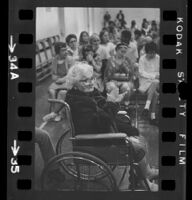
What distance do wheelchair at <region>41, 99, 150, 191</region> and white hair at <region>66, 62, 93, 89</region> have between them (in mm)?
78

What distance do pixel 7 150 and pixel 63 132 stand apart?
182mm

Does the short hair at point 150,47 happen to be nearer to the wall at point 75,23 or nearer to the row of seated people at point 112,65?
the row of seated people at point 112,65

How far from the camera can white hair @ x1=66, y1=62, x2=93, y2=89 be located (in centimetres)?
1220

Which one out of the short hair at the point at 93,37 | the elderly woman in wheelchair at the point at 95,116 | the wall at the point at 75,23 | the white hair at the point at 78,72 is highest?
the wall at the point at 75,23

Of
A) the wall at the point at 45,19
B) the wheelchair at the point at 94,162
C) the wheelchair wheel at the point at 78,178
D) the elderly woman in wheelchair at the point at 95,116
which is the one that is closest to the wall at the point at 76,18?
the wall at the point at 45,19

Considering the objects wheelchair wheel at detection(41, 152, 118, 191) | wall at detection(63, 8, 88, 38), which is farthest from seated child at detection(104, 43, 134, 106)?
wheelchair wheel at detection(41, 152, 118, 191)

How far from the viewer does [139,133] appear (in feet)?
40.0

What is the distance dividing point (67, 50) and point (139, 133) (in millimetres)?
340

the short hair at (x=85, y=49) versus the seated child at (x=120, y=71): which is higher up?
the short hair at (x=85, y=49)

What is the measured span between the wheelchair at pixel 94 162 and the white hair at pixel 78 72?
78 mm

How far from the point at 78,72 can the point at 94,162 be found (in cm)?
28

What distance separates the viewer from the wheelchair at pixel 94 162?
12188 millimetres

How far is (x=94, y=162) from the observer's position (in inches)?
480

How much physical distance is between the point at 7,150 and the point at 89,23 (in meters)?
0.47
